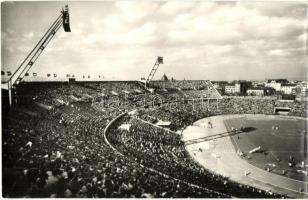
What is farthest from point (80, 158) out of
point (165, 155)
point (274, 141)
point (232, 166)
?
point (274, 141)

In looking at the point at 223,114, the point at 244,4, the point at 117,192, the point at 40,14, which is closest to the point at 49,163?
the point at 117,192

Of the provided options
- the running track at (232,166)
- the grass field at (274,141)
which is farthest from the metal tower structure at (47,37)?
the grass field at (274,141)

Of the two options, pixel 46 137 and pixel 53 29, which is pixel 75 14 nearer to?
pixel 53 29

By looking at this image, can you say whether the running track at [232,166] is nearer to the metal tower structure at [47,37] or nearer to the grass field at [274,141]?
the grass field at [274,141]

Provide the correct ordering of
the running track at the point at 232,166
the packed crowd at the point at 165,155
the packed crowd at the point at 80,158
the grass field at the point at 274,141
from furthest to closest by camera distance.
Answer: the grass field at the point at 274,141 < the running track at the point at 232,166 < the packed crowd at the point at 165,155 < the packed crowd at the point at 80,158

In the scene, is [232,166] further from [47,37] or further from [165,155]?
[47,37]

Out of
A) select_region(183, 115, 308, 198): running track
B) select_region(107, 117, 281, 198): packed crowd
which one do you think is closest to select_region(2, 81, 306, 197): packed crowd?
select_region(107, 117, 281, 198): packed crowd
